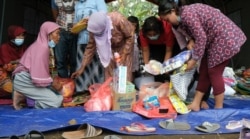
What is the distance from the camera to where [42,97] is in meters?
4.09

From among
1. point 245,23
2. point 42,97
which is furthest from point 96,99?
point 245,23

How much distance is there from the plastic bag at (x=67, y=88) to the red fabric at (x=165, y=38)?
108cm

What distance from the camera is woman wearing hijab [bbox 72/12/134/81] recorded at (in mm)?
4113

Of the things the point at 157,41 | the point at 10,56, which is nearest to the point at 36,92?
the point at 10,56

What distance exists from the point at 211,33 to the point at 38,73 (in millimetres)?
2003

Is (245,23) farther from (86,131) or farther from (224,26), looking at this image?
(86,131)

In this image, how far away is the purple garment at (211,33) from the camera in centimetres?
357

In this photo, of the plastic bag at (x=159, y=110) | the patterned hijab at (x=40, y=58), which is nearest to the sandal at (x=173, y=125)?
the plastic bag at (x=159, y=110)

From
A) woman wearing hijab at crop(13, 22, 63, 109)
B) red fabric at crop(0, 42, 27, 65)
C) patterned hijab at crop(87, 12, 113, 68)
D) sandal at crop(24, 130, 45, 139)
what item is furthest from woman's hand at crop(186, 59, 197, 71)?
red fabric at crop(0, 42, 27, 65)

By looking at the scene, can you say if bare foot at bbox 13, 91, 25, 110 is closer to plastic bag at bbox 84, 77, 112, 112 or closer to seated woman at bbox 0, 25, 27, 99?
seated woman at bbox 0, 25, 27, 99

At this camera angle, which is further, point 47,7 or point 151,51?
point 47,7

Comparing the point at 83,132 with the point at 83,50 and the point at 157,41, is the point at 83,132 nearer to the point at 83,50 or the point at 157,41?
the point at 83,50

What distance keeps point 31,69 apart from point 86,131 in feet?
4.23

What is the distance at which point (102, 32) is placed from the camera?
4156mm
